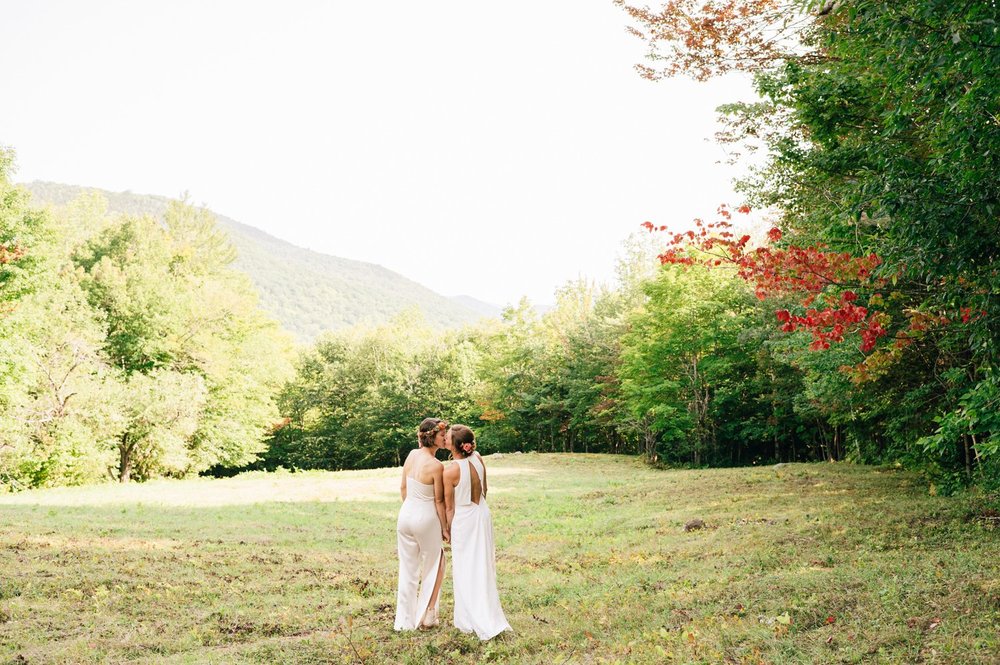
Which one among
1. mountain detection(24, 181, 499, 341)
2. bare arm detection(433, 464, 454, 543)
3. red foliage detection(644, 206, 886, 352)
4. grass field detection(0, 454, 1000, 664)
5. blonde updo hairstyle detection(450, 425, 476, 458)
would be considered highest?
mountain detection(24, 181, 499, 341)

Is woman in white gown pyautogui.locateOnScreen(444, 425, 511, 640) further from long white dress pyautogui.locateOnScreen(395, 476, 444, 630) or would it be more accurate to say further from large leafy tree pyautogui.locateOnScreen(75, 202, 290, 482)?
large leafy tree pyautogui.locateOnScreen(75, 202, 290, 482)

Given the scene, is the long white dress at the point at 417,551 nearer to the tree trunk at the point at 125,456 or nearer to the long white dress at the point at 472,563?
the long white dress at the point at 472,563

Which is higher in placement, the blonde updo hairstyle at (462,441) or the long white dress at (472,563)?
the blonde updo hairstyle at (462,441)

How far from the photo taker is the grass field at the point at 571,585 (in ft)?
18.8

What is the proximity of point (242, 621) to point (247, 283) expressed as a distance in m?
39.5

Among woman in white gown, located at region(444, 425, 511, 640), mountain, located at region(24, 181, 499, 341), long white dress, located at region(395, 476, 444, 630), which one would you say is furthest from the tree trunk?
mountain, located at region(24, 181, 499, 341)

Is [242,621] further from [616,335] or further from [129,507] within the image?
[616,335]

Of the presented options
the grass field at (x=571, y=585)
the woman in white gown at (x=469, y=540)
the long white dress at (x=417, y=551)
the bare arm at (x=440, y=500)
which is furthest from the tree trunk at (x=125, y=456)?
the woman in white gown at (x=469, y=540)

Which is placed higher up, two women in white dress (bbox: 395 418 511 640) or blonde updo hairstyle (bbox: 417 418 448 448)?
blonde updo hairstyle (bbox: 417 418 448 448)

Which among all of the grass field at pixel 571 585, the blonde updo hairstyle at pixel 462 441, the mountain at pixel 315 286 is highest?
the mountain at pixel 315 286

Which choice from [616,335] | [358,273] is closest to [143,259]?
[616,335]

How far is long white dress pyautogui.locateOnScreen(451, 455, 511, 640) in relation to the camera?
6.48 meters

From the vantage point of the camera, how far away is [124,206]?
177 metres

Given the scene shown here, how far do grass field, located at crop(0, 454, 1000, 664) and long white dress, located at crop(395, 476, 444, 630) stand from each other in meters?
0.27
